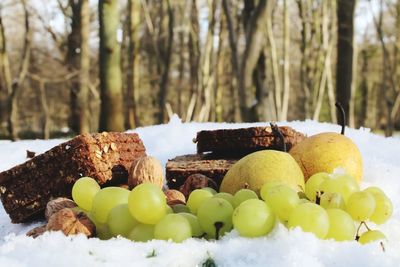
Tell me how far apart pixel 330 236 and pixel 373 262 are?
17cm

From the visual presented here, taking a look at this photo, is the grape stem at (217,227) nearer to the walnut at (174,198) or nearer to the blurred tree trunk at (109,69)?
the walnut at (174,198)

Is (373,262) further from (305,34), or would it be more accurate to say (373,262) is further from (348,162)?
(305,34)

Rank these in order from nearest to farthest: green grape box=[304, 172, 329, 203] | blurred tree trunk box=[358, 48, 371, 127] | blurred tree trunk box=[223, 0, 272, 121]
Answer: green grape box=[304, 172, 329, 203] → blurred tree trunk box=[223, 0, 272, 121] → blurred tree trunk box=[358, 48, 371, 127]

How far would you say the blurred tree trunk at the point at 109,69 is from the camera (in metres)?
5.46

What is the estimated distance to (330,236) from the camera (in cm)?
122

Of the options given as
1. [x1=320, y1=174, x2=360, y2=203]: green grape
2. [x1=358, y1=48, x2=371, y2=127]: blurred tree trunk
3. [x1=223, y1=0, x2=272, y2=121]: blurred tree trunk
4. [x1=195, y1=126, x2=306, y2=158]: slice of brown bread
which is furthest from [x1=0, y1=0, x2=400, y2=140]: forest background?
[x1=320, y1=174, x2=360, y2=203]: green grape

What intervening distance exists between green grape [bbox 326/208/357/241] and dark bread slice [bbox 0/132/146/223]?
34.4 inches

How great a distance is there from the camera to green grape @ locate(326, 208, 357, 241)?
4.00ft

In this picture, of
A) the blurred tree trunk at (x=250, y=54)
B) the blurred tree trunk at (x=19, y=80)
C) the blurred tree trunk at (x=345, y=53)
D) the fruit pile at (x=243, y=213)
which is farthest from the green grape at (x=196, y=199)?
the blurred tree trunk at (x=19, y=80)

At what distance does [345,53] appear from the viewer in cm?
741

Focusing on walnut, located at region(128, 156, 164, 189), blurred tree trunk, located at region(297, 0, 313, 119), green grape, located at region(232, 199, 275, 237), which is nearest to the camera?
green grape, located at region(232, 199, 275, 237)

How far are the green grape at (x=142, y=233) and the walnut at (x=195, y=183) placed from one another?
1.40 ft

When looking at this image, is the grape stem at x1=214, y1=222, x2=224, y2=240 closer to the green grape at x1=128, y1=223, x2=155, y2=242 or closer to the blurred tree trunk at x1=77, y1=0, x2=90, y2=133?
the green grape at x1=128, y1=223, x2=155, y2=242

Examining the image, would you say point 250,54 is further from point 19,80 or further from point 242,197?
point 19,80
